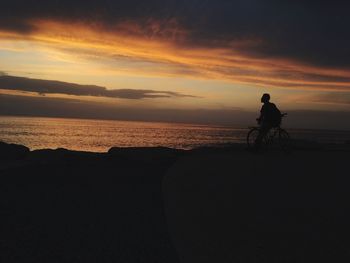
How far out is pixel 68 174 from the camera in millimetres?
13391

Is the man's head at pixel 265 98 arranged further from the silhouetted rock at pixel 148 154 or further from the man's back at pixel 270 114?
the silhouetted rock at pixel 148 154

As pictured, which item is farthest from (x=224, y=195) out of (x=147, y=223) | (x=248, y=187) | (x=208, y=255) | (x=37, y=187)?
(x=37, y=187)

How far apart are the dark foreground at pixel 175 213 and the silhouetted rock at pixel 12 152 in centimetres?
462

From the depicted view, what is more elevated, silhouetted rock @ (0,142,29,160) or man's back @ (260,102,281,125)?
man's back @ (260,102,281,125)

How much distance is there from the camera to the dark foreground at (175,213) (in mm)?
6852

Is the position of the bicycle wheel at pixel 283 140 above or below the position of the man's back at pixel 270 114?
below

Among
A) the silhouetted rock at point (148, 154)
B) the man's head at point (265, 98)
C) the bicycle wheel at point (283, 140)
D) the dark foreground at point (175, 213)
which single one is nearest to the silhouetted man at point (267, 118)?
the man's head at point (265, 98)

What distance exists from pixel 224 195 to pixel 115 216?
312cm

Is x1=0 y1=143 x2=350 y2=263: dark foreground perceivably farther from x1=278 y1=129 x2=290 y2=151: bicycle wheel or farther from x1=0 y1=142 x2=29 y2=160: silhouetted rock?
x1=0 y1=142 x2=29 y2=160: silhouetted rock

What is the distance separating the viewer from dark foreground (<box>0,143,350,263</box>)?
6852 millimetres

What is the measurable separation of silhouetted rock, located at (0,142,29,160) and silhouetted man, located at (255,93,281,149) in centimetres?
1018

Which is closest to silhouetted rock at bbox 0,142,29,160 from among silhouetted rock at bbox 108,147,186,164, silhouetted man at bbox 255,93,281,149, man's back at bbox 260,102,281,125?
silhouetted rock at bbox 108,147,186,164

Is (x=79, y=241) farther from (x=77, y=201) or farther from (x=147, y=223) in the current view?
(x=77, y=201)

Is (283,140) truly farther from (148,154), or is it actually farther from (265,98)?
Answer: (148,154)
